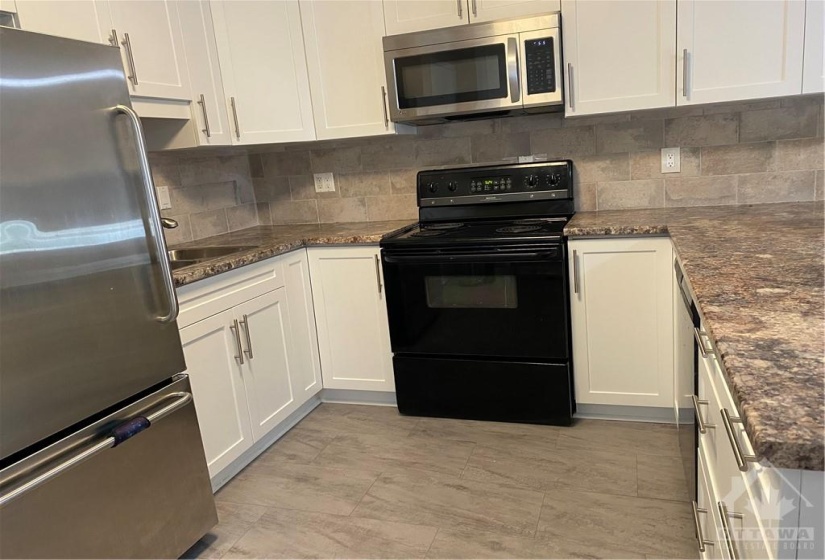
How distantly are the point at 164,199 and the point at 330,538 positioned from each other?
1.76 m

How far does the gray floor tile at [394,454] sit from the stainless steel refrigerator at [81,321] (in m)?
0.78

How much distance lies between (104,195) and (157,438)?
2.32ft

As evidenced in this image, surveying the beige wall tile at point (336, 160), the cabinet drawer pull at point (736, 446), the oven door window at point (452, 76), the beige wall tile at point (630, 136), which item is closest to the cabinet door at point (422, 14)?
the oven door window at point (452, 76)

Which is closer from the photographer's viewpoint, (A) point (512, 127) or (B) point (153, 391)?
(B) point (153, 391)

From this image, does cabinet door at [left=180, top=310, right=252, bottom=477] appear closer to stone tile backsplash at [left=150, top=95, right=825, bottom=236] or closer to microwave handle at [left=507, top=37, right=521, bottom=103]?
stone tile backsplash at [left=150, top=95, right=825, bottom=236]

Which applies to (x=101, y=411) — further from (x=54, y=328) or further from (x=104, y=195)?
(x=104, y=195)

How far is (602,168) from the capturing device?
271 centimetres

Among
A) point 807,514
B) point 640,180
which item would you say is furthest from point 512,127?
point 807,514

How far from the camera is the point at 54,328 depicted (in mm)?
1347

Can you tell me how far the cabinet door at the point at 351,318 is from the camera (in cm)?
265

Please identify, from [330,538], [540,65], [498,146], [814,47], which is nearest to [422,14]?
[540,65]

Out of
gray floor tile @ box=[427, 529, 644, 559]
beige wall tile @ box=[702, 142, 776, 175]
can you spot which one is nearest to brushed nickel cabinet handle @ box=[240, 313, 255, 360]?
gray floor tile @ box=[427, 529, 644, 559]

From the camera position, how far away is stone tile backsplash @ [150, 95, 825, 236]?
2.47 meters

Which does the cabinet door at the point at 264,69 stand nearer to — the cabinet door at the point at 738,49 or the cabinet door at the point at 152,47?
the cabinet door at the point at 152,47
